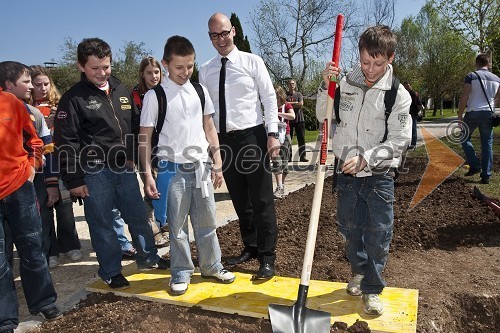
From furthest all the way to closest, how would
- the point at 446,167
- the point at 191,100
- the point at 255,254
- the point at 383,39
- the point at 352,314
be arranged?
the point at 446,167
the point at 255,254
the point at 191,100
the point at 352,314
the point at 383,39

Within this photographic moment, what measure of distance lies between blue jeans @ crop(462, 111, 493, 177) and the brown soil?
1055mm

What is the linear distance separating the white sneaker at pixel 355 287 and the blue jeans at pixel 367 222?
0.34 ft

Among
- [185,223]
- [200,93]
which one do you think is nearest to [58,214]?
[185,223]

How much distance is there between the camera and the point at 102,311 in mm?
3619

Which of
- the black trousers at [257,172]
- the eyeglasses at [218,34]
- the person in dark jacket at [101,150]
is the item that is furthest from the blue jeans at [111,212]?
the eyeglasses at [218,34]

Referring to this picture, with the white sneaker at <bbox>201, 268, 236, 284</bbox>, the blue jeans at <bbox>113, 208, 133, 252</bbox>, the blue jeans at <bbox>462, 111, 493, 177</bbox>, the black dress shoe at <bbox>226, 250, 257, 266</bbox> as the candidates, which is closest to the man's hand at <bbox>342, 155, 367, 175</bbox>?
the white sneaker at <bbox>201, 268, 236, 284</bbox>

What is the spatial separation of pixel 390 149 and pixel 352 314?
1.25m

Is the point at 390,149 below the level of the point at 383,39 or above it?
below

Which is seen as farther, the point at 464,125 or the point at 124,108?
the point at 464,125

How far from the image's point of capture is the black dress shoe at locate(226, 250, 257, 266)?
15.0ft

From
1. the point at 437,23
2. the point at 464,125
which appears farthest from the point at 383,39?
the point at 437,23

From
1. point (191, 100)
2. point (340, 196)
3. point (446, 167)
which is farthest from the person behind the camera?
point (446, 167)

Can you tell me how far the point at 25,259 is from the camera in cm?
360

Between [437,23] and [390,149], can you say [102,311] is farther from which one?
[437,23]
